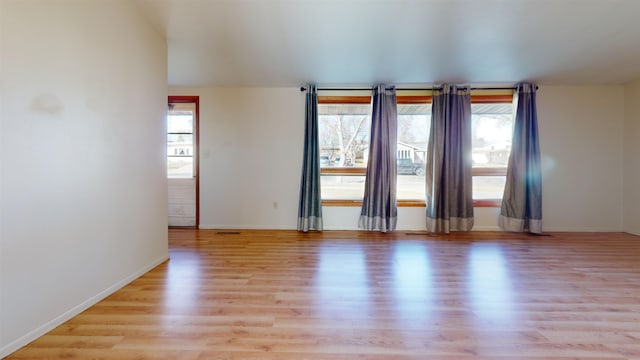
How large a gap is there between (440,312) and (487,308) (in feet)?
1.25

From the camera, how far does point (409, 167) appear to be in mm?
4594

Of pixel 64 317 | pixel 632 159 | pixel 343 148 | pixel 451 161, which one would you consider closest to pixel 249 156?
pixel 343 148

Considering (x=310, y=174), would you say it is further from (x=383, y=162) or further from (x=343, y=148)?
(x=383, y=162)

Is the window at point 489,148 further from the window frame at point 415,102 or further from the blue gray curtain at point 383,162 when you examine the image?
the blue gray curtain at point 383,162

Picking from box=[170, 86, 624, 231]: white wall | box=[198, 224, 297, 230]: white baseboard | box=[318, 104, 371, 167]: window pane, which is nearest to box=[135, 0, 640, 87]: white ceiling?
box=[170, 86, 624, 231]: white wall

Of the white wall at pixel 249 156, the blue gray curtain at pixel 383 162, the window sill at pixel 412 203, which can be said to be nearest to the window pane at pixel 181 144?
the white wall at pixel 249 156

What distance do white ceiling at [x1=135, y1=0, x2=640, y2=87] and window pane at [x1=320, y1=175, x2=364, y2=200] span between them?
1600mm

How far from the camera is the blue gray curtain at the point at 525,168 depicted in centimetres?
422

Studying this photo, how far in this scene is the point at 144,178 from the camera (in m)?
2.55

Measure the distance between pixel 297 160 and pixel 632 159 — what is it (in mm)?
5314

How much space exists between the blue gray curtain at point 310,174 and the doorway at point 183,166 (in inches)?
72.9

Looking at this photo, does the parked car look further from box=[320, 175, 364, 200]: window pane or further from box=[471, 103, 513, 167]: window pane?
box=[471, 103, 513, 167]: window pane

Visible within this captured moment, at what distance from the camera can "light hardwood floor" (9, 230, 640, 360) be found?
1508mm

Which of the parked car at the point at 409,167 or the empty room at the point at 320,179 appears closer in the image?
the empty room at the point at 320,179
